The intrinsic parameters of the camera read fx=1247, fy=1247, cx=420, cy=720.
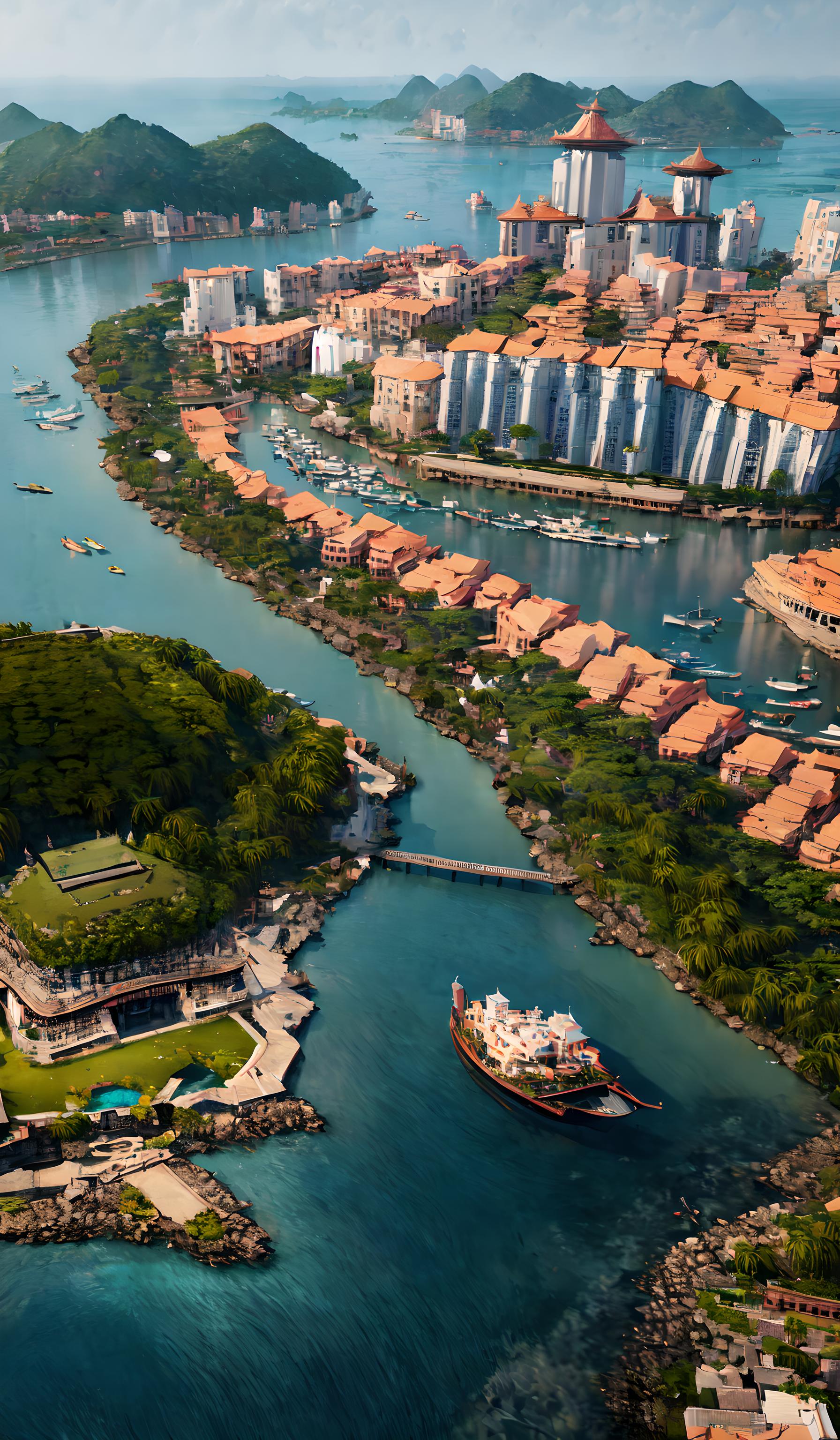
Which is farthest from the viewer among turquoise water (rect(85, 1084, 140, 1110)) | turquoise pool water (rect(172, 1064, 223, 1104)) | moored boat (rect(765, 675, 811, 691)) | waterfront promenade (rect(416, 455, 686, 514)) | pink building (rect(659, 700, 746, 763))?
waterfront promenade (rect(416, 455, 686, 514))

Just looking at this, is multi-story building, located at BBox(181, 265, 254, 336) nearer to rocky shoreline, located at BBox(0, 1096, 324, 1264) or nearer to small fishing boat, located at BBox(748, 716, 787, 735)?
small fishing boat, located at BBox(748, 716, 787, 735)

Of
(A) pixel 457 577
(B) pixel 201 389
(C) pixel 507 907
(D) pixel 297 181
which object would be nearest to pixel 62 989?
(C) pixel 507 907

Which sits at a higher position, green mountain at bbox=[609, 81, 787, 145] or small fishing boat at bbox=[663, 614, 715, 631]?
green mountain at bbox=[609, 81, 787, 145]

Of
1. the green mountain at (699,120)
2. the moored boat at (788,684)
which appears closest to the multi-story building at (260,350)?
the moored boat at (788,684)

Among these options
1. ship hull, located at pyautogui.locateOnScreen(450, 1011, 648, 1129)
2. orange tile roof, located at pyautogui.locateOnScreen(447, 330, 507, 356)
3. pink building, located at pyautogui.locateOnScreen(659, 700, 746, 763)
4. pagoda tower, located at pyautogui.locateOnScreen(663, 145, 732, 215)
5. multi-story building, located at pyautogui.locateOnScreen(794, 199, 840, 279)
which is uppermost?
pagoda tower, located at pyautogui.locateOnScreen(663, 145, 732, 215)

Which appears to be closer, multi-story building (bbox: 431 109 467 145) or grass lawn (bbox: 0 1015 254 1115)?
grass lawn (bbox: 0 1015 254 1115)

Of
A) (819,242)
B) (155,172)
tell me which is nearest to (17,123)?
(155,172)

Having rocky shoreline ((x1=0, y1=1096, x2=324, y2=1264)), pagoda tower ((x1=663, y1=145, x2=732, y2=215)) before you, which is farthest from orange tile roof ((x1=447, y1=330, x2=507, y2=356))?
rocky shoreline ((x1=0, y1=1096, x2=324, y2=1264))
